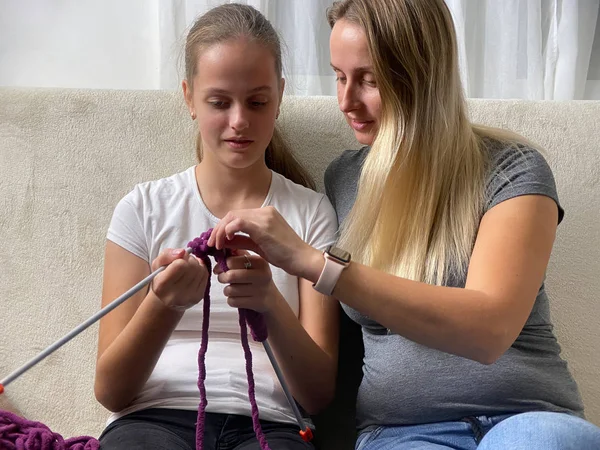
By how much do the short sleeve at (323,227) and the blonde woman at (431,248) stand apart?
0.06m

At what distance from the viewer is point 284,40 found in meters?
1.58

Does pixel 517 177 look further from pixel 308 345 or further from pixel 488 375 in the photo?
pixel 308 345

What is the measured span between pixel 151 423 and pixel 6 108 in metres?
0.68

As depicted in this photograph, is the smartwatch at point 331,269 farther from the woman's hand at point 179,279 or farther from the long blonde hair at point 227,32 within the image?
the long blonde hair at point 227,32

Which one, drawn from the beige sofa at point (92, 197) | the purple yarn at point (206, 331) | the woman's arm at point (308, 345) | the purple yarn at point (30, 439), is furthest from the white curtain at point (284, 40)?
the purple yarn at point (30, 439)

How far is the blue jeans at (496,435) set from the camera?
84 cm

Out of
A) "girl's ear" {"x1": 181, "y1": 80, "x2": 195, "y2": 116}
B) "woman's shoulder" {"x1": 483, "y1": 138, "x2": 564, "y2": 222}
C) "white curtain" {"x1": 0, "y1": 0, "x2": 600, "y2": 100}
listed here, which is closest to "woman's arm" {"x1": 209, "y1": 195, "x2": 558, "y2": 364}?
"woman's shoulder" {"x1": 483, "y1": 138, "x2": 564, "y2": 222}

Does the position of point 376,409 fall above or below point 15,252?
below

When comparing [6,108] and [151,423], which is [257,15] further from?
[151,423]

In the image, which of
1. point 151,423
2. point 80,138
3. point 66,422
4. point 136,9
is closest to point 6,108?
point 80,138

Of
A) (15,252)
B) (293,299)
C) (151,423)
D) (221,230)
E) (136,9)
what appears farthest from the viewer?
(136,9)

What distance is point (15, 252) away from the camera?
1331 mm

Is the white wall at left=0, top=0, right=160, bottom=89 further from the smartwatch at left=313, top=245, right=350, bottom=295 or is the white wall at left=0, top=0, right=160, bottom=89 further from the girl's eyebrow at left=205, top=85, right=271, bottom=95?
the smartwatch at left=313, top=245, right=350, bottom=295

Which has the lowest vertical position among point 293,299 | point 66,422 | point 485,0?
point 66,422
